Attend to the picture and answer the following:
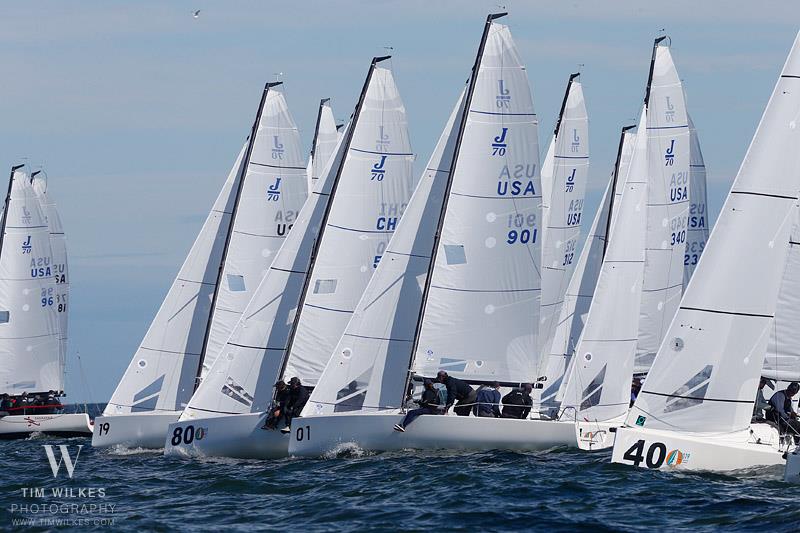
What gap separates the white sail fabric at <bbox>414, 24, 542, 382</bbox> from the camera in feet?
81.4

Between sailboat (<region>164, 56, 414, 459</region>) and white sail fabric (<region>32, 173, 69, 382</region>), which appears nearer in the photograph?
sailboat (<region>164, 56, 414, 459</region>)

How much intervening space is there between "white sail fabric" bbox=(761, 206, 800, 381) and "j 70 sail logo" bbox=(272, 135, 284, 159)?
13.5m

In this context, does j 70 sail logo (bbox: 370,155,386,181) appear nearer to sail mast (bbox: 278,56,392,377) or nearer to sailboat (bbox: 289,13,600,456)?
sail mast (bbox: 278,56,392,377)

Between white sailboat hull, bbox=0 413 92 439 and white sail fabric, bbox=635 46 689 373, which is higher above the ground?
white sail fabric, bbox=635 46 689 373

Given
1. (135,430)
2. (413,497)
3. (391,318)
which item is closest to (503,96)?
(391,318)

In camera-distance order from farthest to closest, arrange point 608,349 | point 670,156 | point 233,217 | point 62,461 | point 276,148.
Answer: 1. point 670,156
2. point 233,217
3. point 276,148
4. point 62,461
5. point 608,349

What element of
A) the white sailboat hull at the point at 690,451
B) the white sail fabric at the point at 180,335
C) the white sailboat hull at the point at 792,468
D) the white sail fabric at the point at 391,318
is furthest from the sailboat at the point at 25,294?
the white sailboat hull at the point at 792,468

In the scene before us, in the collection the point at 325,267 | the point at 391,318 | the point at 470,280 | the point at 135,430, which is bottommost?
the point at 135,430

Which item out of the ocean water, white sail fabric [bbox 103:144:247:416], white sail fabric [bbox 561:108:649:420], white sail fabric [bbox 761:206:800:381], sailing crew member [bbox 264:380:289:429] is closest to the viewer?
the ocean water

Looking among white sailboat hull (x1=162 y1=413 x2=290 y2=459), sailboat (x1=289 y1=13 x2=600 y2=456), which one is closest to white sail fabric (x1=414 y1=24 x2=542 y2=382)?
sailboat (x1=289 y1=13 x2=600 y2=456)

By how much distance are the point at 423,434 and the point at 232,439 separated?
389cm

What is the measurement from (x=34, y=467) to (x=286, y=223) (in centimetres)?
810

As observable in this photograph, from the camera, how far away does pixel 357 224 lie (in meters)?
27.2

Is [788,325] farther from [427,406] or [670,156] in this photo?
[670,156]
